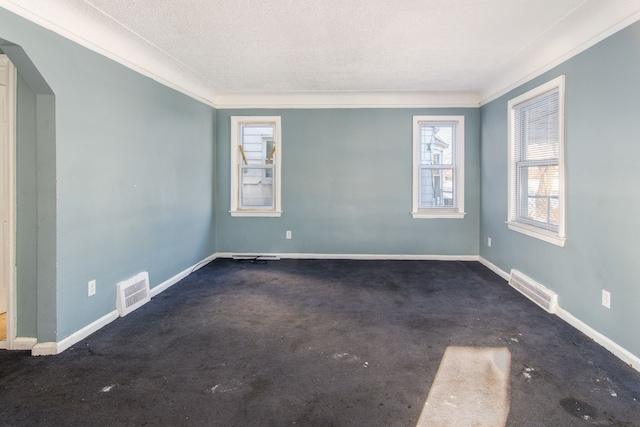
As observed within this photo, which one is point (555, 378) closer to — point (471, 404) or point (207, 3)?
point (471, 404)

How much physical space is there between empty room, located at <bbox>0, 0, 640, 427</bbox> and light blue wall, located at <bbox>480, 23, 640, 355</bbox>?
2 centimetres

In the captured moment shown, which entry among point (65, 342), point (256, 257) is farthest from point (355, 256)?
point (65, 342)

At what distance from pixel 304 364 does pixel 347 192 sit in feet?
10.9

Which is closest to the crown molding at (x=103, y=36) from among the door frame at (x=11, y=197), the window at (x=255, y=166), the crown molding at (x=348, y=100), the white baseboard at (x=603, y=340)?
the door frame at (x=11, y=197)

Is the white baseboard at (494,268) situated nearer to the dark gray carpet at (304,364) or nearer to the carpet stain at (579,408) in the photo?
the dark gray carpet at (304,364)

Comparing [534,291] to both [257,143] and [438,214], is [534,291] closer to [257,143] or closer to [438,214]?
[438,214]

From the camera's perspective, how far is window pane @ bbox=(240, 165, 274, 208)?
17.7 ft

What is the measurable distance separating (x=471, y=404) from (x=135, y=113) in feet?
11.8

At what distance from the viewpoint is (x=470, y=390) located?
6.46 ft

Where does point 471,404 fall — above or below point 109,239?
below

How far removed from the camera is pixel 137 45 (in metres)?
3.11

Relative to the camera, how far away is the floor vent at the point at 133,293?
3.04m

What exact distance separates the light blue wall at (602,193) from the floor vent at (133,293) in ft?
13.0

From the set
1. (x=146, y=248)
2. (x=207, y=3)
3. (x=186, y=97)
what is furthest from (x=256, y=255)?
(x=207, y=3)
